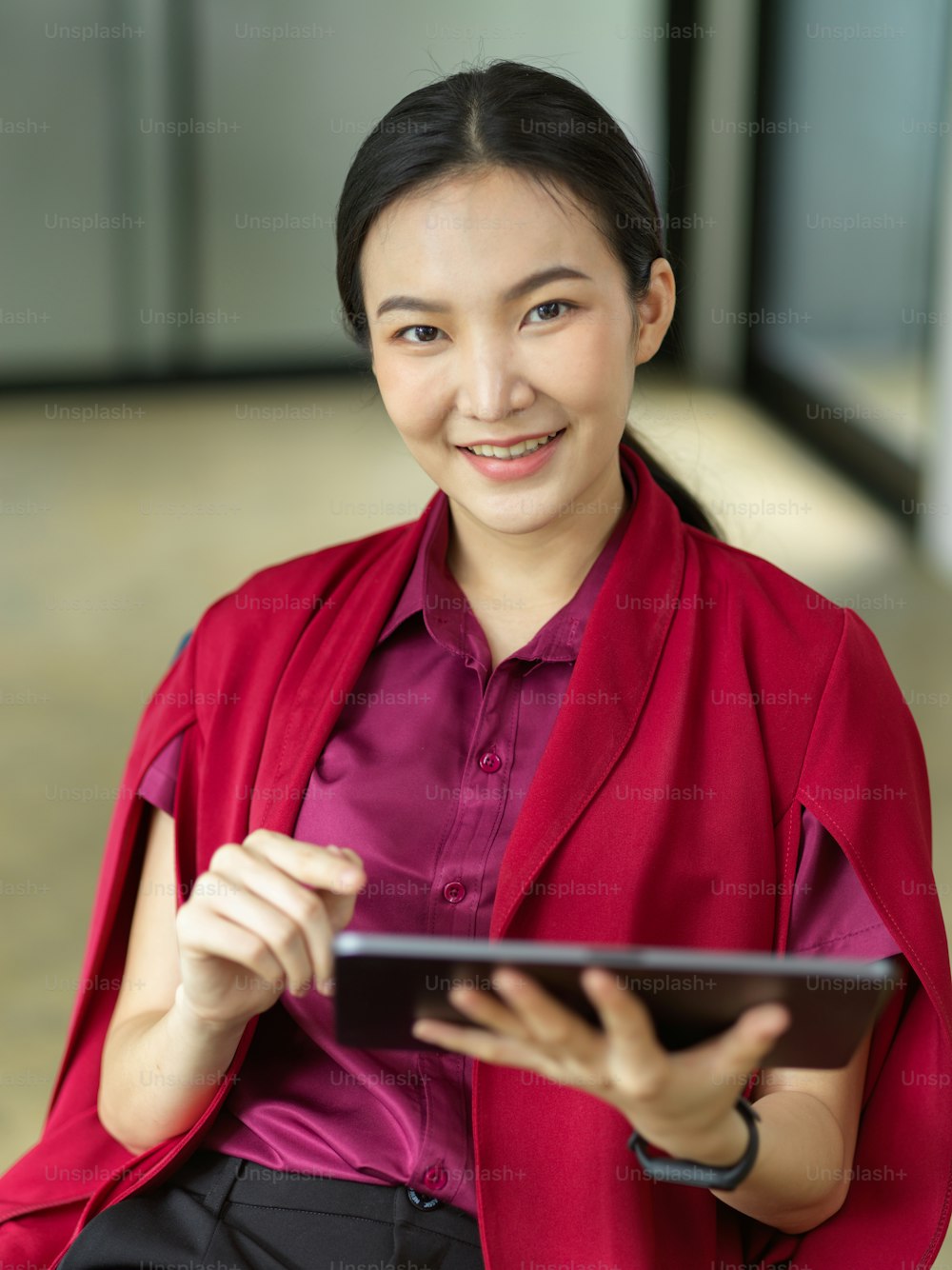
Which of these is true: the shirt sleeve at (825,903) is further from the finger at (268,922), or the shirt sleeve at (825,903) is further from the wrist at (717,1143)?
the finger at (268,922)

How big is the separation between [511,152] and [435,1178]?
918 millimetres

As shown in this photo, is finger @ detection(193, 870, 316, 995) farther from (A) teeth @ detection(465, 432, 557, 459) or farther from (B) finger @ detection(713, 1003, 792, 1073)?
(A) teeth @ detection(465, 432, 557, 459)

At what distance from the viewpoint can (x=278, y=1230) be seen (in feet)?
4.63

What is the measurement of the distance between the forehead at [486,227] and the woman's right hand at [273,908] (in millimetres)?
550

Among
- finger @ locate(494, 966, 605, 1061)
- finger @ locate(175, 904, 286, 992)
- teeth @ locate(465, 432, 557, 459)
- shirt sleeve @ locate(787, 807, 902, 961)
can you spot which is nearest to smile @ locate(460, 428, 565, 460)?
teeth @ locate(465, 432, 557, 459)

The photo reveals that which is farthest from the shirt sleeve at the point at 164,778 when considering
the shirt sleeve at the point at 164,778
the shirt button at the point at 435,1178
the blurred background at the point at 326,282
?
the blurred background at the point at 326,282

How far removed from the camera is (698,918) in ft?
4.75

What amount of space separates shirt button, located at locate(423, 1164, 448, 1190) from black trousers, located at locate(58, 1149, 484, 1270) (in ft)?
0.05

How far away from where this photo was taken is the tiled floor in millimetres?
3186

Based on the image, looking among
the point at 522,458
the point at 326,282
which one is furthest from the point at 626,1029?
the point at 326,282

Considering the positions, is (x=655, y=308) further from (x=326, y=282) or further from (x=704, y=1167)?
(x=326, y=282)

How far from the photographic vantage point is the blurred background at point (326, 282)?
500cm

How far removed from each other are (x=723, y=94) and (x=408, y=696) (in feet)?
19.2

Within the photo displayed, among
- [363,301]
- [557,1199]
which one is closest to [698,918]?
[557,1199]
